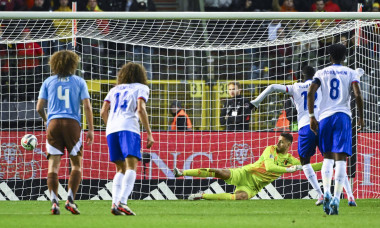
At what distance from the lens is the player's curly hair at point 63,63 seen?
8586mm

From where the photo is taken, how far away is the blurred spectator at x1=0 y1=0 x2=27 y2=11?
59.8ft

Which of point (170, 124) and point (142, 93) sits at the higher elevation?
point (142, 93)

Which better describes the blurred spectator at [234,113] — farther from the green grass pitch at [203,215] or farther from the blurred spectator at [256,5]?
the blurred spectator at [256,5]

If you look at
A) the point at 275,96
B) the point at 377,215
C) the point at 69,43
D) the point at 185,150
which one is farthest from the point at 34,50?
the point at 377,215

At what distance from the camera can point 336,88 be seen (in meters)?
8.86

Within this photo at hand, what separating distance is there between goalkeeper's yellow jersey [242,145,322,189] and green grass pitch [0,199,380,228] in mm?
531

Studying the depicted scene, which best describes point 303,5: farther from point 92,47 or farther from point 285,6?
point 92,47

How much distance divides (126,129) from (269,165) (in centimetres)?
431

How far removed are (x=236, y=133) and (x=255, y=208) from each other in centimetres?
340

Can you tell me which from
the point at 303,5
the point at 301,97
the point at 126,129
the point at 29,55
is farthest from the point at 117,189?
the point at 303,5

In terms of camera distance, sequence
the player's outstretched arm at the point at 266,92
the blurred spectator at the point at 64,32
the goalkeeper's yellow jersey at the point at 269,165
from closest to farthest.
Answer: the player's outstretched arm at the point at 266,92
the goalkeeper's yellow jersey at the point at 269,165
the blurred spectator at the point at 64,32

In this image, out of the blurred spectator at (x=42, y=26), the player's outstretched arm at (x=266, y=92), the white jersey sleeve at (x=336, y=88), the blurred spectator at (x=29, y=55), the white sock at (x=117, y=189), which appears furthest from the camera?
the blurred spectator at (x=29, y=55)

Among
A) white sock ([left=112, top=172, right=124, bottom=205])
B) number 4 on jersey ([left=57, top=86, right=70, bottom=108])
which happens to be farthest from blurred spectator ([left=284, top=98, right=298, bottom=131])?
number 4 on jersey ([left=57, top=86, right=70, bottom=108])

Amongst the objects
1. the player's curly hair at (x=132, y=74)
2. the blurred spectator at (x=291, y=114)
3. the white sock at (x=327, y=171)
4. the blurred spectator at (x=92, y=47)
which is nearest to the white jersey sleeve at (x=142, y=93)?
the player's curly hair at (x=132, y=74)
